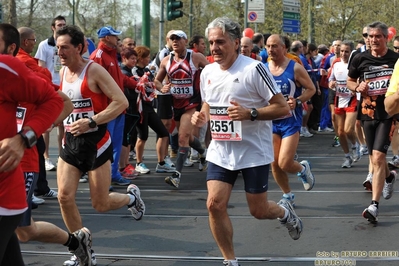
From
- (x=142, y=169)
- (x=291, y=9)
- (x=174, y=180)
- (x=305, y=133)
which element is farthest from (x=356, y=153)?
(x=291, y=9)

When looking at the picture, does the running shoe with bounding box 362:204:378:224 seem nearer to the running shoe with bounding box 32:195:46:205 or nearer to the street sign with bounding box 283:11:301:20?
the running shoe with bounding box 32:195:46:205

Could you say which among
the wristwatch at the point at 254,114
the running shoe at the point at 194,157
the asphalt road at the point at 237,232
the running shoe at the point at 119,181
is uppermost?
the wristwatch at the point at 254,114

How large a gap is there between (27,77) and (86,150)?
240 centimetres

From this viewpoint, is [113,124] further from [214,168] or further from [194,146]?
[214,168]

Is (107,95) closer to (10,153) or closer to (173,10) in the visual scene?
(10,153)

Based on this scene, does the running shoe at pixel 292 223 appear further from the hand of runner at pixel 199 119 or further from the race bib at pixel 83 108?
the race bib at pixel 83 108

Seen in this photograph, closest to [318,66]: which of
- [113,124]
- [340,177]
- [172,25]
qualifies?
[340,177]

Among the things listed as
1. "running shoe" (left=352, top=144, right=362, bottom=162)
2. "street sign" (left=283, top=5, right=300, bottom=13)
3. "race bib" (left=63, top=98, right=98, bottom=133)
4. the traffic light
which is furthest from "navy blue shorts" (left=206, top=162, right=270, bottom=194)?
"street sign" (left=283, top=5, right=300, bottom=13)

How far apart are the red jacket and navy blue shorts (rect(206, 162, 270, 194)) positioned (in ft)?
6.65

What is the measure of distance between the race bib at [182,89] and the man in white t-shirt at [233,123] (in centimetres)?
489

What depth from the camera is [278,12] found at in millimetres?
38656

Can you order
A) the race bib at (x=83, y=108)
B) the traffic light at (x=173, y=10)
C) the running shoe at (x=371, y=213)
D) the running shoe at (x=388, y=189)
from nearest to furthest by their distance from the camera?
the race bib at (x=83, y=108), the running shoe at (x=371, y=213), the running shoe at (x=388, y=189), the traffic light at (x=173, y=10)

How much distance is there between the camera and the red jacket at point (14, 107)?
3.87 m

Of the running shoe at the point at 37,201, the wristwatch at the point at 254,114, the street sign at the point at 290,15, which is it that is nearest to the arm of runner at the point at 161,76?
the running shoe at the point at 37,201
